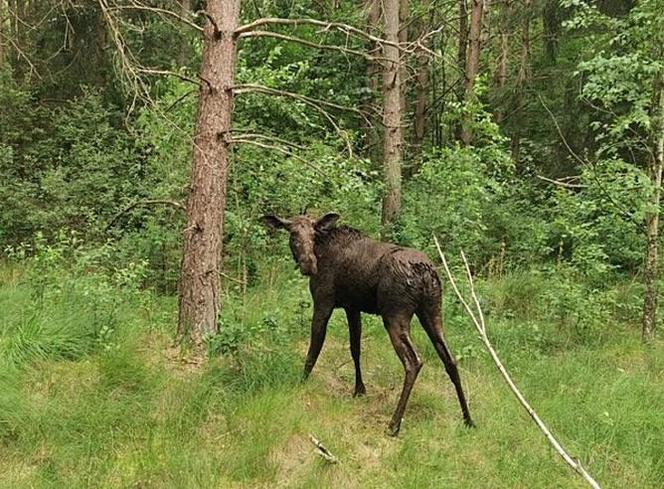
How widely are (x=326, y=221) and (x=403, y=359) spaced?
1.44 metres

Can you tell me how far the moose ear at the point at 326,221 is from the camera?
5852 millimetres

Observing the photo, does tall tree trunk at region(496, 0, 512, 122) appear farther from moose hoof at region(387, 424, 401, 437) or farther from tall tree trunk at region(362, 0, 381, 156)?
moose hoof at region(387, 424, 401, 437)

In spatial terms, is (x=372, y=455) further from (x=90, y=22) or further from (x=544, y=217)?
(x=90, y=22)

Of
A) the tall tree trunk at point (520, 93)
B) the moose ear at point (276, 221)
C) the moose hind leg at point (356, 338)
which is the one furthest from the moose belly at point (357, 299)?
the tall tree trunk at point (520, 93)

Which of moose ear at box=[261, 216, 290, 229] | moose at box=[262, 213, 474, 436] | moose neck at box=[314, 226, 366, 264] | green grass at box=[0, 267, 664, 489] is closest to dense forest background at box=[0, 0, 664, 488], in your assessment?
green grass at box=[0, 267, 664, 489]

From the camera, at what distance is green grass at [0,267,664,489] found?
464 cm

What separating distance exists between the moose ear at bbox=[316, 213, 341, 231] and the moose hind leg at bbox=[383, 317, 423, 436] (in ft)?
3.40

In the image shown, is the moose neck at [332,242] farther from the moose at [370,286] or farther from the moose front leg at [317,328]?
the moose front leg at [317,328]

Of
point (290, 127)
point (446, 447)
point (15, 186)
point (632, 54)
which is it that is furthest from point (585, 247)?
point (15, 186)

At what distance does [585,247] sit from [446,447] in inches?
194

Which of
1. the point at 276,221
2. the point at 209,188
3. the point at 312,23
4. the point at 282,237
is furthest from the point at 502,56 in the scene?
the point at 276,221

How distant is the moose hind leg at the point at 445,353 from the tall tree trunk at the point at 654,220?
146 inches

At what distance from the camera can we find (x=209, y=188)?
20.8ft

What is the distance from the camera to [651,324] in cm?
811
